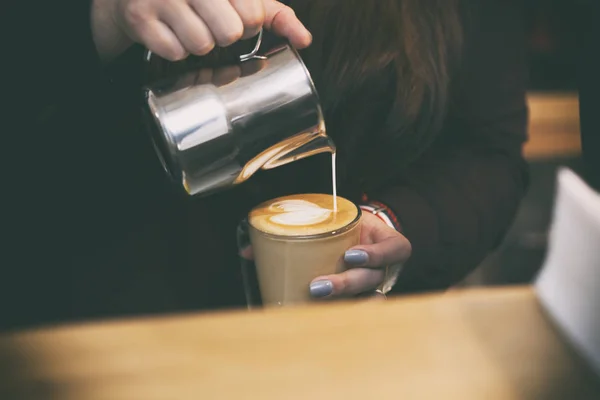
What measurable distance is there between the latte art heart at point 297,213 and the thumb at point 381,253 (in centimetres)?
4

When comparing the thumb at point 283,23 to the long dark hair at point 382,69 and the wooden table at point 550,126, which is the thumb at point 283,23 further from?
the wooden table at point 550,126

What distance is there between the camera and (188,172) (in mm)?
498

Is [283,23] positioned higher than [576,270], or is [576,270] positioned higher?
[283,23]

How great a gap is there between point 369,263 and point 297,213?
8 centimetres

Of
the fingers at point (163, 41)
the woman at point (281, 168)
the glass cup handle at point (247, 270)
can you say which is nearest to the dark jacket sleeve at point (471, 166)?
the woman at point (281, 168)

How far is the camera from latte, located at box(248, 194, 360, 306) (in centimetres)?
54

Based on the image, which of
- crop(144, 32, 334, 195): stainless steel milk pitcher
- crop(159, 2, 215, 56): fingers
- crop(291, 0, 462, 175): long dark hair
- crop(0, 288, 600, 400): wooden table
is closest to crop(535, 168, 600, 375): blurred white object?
crop(0, 288, 600, 400): wooden table

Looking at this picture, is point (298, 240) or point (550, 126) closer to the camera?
point (298, 240)

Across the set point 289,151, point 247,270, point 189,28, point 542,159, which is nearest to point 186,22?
point 189,28

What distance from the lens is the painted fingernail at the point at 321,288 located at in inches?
21.7

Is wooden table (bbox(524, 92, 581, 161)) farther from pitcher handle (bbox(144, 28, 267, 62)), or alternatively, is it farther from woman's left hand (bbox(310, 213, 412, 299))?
pitcher handle (bbox(144, 28, 267, 62))

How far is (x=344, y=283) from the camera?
562 millimetres

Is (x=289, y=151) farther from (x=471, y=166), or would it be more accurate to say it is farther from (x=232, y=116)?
(x=471, y=166)

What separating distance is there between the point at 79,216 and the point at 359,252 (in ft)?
0.95
